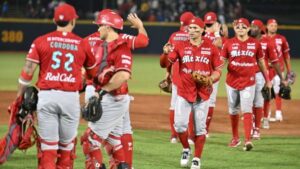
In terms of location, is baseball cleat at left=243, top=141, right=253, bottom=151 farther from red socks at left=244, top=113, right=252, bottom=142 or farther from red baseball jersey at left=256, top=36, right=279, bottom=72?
red baseball jersey at left=256, top=36, right=279, bottom=72

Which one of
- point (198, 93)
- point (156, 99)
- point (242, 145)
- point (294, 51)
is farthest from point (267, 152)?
point (294, 51)

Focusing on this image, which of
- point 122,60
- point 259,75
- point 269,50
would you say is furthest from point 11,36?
point 122,60

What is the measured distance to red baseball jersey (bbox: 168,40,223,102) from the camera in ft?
33.6

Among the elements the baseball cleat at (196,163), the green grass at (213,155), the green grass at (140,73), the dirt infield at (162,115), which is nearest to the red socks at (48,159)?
the green grass at (213,155)

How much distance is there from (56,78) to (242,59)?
5.26 metres

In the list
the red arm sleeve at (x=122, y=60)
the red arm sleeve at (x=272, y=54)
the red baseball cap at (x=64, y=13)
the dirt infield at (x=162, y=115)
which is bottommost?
the dirt infield at (x=162, y=115)

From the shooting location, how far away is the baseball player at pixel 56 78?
24.6 ft

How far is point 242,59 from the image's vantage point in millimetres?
12094

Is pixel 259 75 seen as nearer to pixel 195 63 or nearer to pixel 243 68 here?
pixel 243 68

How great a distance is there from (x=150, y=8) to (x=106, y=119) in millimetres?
26104

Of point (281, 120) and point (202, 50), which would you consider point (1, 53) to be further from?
point (202, 50)

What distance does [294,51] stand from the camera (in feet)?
107

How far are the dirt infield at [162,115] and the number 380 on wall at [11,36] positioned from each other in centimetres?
1356

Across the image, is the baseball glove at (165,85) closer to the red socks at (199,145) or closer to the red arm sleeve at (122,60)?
the red socks at (199,145)
